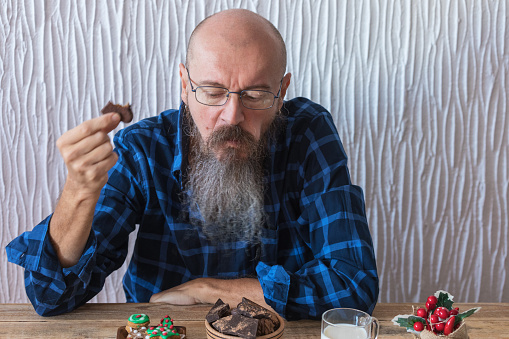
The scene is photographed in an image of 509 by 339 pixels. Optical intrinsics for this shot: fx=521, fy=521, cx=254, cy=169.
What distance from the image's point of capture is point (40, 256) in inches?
48.4

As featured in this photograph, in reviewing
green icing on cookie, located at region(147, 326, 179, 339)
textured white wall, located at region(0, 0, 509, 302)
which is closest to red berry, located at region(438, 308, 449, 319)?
green icing on cookie, located at region(147, 326, 179, 339)

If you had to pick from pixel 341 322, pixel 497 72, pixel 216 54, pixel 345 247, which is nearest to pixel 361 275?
pixel 345 247

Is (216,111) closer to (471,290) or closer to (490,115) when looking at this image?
(490,115)

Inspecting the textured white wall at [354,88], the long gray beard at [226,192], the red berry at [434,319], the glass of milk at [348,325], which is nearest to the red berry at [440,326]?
the red berry at [434,319]

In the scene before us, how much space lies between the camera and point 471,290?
2.01 m

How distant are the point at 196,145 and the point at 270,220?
31 cm

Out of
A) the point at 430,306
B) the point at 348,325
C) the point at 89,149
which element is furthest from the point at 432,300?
the point at 89,149

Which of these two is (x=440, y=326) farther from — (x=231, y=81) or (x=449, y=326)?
(x=231, y=81)

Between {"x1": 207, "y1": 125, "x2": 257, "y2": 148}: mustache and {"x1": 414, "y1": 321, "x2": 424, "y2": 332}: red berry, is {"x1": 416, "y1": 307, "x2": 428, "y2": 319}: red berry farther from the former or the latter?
{"x1": 207, "y1": 125, "x2": 257, "y2": 148}: mustache

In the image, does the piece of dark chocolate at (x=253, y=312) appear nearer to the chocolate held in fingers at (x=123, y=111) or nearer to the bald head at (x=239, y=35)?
the chocolate held in fingers at (x=123, y=111)

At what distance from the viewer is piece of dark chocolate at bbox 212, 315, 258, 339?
3.26 ft

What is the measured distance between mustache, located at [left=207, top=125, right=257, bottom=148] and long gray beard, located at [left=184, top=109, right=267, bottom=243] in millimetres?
26

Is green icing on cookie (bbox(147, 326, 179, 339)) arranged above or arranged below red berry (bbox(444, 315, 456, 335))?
below

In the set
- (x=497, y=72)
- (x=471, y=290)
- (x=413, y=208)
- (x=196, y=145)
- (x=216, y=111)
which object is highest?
(x=497, y=72)
